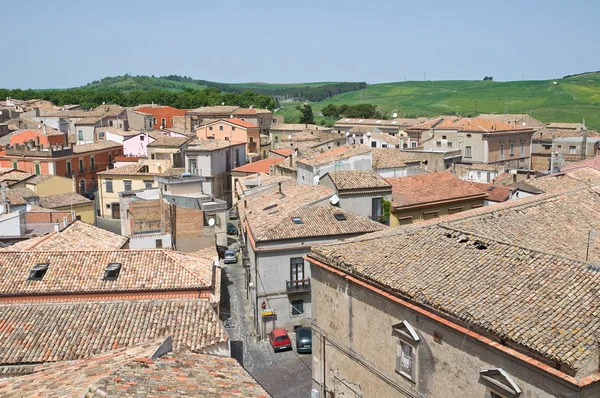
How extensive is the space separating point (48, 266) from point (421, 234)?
1436 centimetres

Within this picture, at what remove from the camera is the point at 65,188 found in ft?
156

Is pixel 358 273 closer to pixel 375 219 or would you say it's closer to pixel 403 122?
pixel 375 219

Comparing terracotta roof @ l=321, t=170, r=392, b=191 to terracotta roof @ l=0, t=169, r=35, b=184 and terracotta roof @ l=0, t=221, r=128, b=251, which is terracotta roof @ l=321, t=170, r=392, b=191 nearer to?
terracotta roof @ l=0, t=221, r=128, b=251

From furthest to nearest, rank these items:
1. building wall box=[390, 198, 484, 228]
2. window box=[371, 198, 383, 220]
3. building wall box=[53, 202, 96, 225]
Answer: building wall box=[53, 202, 96, 225] → building wall box=[390, 198, 484, 228] → window box=[371, 198, 383, 220]

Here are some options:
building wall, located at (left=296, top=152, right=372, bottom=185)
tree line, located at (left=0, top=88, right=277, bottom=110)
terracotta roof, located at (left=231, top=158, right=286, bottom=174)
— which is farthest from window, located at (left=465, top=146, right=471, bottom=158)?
tree line, located at (left=0, top=88, right=277, bottom=110)

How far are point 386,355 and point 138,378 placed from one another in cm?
598

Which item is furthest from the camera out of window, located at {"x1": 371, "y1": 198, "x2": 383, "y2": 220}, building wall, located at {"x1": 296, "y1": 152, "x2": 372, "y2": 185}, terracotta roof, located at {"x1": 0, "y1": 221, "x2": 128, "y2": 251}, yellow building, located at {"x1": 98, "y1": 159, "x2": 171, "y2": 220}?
yellow building, located at {"x1": 98, "y1": 159, "x2": 171, "y2": 220}

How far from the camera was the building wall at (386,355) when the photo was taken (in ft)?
37.1

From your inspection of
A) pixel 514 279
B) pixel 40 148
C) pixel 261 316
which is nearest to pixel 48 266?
pixel 261 316

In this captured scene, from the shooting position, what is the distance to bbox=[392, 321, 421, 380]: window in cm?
1343

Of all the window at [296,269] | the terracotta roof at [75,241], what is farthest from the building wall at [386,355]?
the terracotta roof at [75,241]

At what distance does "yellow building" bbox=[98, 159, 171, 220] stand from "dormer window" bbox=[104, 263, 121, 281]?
26.5 meters

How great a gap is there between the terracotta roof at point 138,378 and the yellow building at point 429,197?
17.6 m

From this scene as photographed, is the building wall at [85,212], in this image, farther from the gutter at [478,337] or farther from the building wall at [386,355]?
the gutter at [478,337]
